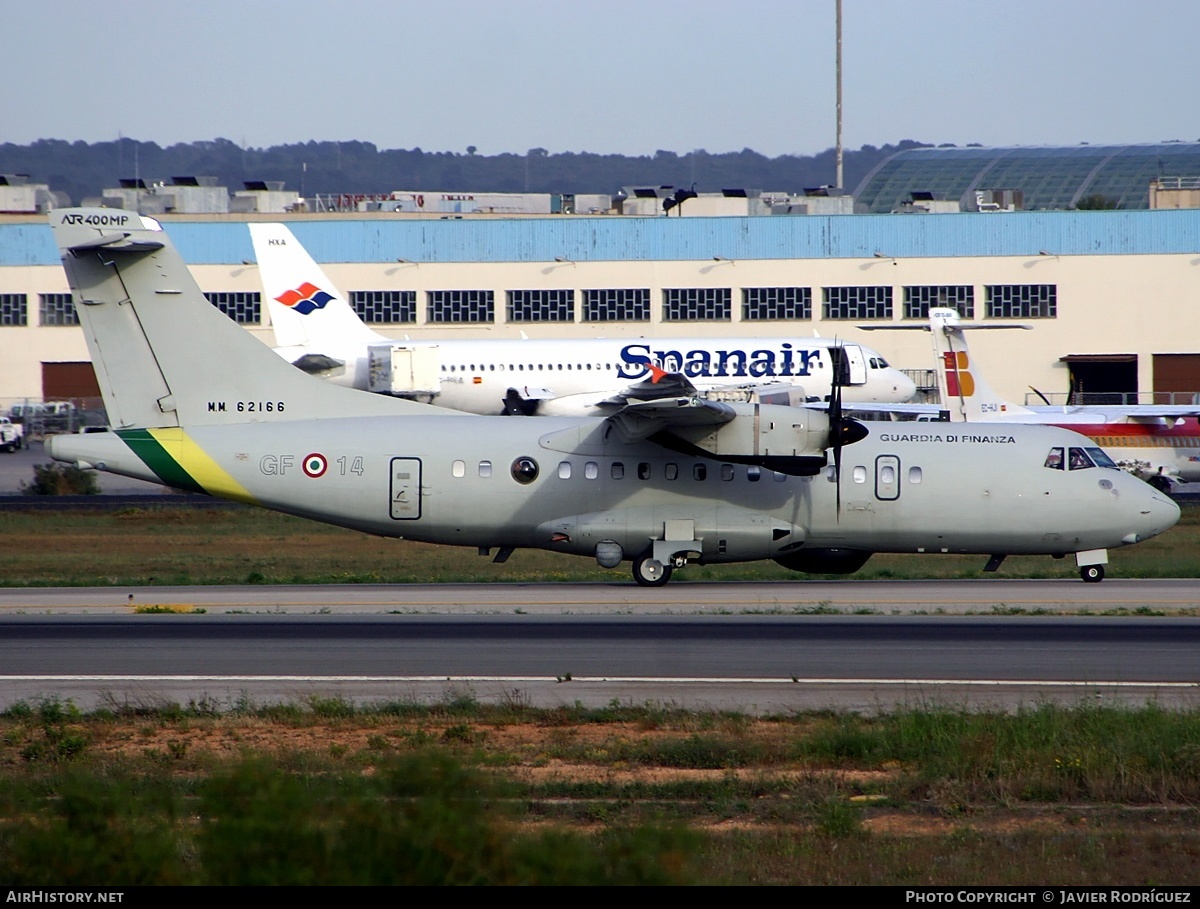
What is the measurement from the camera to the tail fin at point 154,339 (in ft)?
76.0

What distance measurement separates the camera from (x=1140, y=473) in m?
45.6

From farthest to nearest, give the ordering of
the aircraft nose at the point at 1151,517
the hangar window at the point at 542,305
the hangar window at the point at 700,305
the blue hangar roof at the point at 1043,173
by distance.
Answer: the blue hangar roof at the point at 1043,173 → the hangar window at the point at 542,305 → the hangar window at the point at 700,305 → the aircraft nose at the point at 1151,517

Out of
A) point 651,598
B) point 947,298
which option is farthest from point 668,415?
point 947,298

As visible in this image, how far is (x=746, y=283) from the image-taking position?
6738 cm

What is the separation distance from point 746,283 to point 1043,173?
34.0m

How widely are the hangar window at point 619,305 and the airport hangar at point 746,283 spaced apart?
0.08 m

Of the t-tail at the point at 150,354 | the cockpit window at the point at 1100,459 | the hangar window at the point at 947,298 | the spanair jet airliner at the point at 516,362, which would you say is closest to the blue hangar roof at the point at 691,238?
the hangar window at the point at 947,298

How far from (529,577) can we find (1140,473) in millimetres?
27242

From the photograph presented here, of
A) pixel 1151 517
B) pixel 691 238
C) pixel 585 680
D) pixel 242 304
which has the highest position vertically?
pixel 691 238

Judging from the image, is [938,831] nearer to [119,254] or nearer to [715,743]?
[715,743]

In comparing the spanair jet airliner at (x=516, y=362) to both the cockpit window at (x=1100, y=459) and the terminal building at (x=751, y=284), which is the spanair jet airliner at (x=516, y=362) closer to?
the terminal building at (x=751, y=284)

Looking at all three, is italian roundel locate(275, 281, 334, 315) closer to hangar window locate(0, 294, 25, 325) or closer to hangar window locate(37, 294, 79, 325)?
hangar window locate(37, 294, 79, 325)

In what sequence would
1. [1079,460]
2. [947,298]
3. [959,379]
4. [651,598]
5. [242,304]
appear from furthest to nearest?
[242,304], [947,298], [959,379], [1079,460], [651,598]

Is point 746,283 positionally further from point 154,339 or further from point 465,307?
point 154,339
